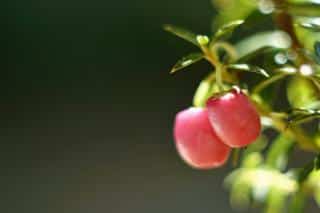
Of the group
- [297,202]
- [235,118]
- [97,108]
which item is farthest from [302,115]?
[97,108]

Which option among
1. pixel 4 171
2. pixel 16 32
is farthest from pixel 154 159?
pixel 16 32

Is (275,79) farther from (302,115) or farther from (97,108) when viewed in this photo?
(97,108)

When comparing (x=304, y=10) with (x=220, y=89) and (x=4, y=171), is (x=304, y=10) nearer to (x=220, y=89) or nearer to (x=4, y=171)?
(x=220, y=89)

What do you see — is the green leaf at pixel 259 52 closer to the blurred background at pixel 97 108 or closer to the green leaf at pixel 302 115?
the green leaf at pixel 302 115

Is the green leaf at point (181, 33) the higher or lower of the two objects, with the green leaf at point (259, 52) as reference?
higher

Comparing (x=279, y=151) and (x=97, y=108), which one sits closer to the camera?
(x=279, y=151)

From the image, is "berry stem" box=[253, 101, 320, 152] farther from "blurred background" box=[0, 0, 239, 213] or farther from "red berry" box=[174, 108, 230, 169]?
"blurred background" box=[0, 0, 239, 213]

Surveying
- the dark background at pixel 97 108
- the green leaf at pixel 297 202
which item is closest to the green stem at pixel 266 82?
the green leaf at pixel 297 202
